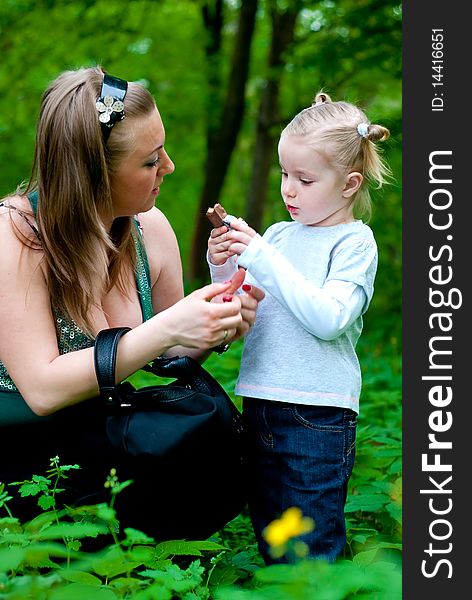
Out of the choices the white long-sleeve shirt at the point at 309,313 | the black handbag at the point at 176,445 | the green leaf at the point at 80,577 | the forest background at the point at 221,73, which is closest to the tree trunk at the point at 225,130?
the forest background at the point at 221,73

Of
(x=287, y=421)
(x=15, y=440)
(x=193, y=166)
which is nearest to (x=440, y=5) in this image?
(x=287, y=421)

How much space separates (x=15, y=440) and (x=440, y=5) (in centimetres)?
189

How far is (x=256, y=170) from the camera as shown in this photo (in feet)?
35.6

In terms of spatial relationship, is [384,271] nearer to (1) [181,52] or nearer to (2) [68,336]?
(1) [181,52]

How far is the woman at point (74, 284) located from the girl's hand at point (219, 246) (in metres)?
0.10

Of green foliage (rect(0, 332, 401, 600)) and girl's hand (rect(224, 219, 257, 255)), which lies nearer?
green foliage (rect(0, 332, 401, 600))

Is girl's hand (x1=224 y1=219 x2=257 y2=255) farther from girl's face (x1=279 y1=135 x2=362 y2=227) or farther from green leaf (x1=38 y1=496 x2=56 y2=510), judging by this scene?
green leaf (x1=38 y1=496 x2=56 y2=510)

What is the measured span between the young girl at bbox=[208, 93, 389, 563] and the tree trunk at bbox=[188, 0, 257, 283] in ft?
22.7

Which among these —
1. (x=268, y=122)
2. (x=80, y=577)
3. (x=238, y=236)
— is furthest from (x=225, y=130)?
(x=80, y=577)

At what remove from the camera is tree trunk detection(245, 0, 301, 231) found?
403 inches

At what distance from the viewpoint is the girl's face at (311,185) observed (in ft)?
8.20

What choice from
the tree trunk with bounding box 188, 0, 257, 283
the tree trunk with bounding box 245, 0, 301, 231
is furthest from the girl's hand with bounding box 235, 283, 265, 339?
the tree trunk with bounding box 245, 0, 301, 231

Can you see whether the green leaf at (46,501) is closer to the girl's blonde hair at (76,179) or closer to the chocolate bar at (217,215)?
the girl's blonde hair at (76,179)

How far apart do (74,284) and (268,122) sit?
8.22 metres
